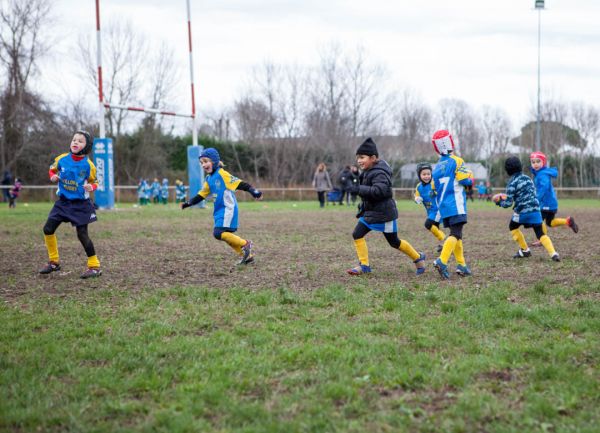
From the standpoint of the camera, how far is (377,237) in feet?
46.6

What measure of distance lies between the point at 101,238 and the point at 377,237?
6393mm

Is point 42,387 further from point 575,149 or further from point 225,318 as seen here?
point 575,149

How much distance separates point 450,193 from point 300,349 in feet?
14.0

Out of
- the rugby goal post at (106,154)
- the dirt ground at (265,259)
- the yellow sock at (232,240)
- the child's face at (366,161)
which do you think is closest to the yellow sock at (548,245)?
the dirt ground at (265,259)

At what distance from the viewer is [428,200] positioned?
473 inches

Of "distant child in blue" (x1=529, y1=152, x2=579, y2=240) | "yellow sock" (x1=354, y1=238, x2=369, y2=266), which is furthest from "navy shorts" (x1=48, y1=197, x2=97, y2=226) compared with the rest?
"distant child in blue" (x1=529, y1=152, x2=579, y2=240)

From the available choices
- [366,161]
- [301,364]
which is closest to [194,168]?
[366,161]

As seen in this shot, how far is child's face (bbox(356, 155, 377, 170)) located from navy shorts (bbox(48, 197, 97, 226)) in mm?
3949

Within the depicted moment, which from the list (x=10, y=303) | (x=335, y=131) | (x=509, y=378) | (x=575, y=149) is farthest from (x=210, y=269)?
(x=575, y=149)

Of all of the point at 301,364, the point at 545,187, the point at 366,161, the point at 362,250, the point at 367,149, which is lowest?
the point at 301,364

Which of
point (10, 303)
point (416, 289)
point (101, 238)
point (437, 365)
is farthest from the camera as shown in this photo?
point (101, 238)

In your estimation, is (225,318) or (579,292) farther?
(579,292)

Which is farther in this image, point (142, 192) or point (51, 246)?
point (142, 192)

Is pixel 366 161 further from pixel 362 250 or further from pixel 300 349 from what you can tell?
pixel 300 349
